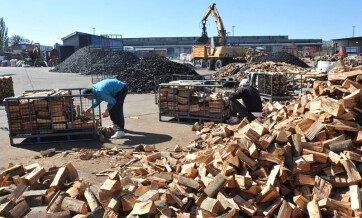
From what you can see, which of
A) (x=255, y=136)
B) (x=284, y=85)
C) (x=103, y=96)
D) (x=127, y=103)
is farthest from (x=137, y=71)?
(x=255, y=136)

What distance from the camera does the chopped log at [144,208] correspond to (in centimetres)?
380

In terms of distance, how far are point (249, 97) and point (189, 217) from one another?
5.02 m

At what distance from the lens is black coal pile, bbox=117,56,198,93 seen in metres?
17.7

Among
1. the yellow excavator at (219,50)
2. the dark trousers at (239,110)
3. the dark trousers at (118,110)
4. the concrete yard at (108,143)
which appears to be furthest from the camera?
the yellow excavator at (219,50)

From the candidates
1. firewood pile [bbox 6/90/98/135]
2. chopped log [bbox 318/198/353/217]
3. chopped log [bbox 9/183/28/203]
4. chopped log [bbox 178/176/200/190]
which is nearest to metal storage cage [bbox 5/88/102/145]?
firewood pile [bbox 6/90/98/135]

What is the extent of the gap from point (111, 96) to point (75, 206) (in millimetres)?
4222

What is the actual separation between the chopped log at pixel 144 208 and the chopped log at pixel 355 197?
96.8 inches

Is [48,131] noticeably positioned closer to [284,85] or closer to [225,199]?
[225,199]

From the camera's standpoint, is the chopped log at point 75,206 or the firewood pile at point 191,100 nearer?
the chopped log at point 75,206

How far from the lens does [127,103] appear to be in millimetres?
13906

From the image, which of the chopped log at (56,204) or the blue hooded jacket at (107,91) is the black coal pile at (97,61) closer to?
the blue hooded jacket at (107,91)

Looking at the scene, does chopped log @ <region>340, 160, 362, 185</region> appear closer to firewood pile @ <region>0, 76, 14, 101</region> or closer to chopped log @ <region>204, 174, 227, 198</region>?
chopped log @ <region>204, 174, 227, 198</region>

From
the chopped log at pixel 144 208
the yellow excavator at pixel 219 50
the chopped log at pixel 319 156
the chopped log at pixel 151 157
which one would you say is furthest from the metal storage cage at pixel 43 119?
the yellow excavator at pixel 219 50

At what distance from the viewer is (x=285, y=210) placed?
382 centimetres
